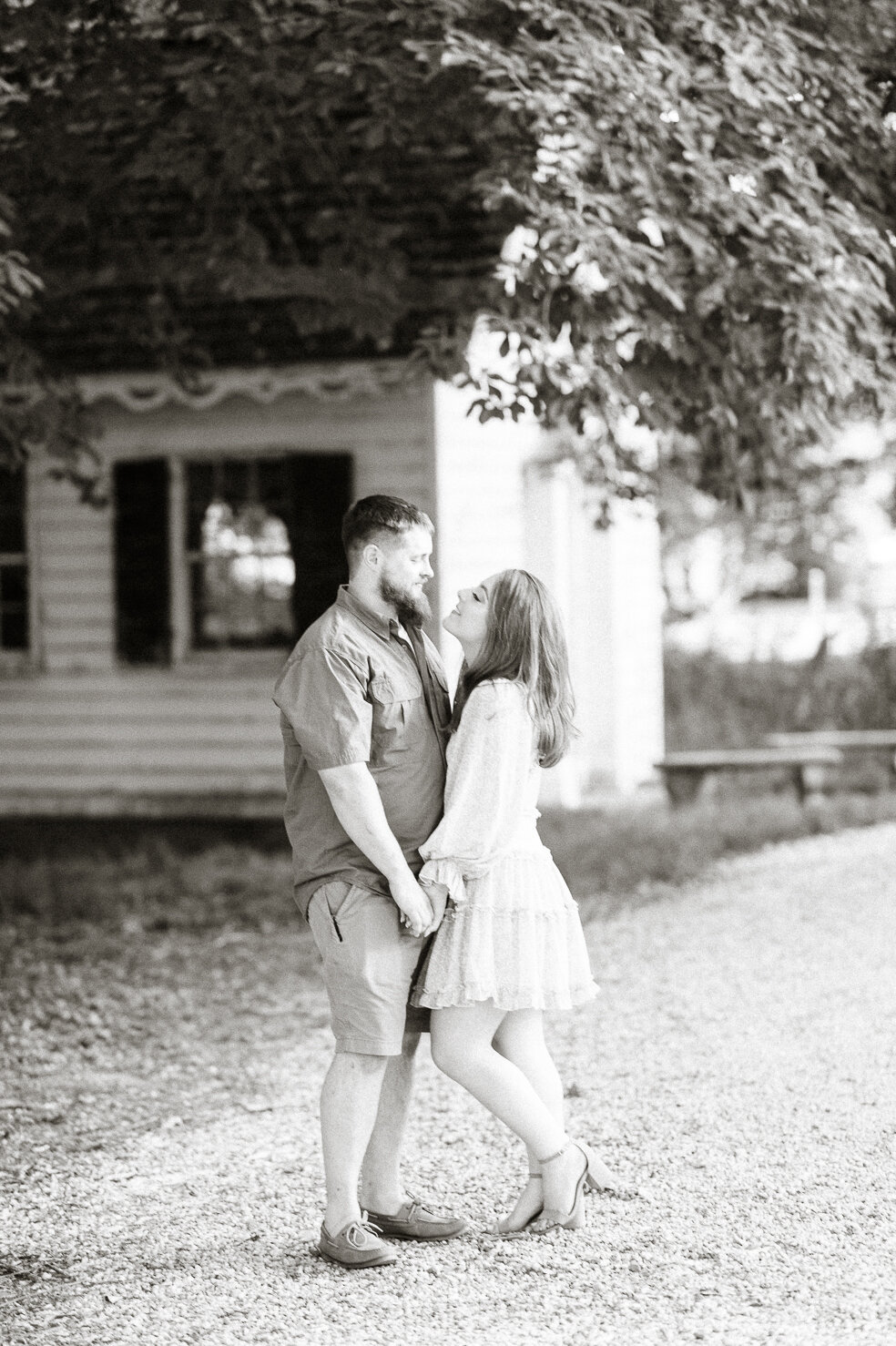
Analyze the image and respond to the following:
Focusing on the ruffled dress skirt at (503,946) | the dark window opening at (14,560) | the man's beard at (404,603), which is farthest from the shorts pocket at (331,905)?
the dark window opening at (14,560)

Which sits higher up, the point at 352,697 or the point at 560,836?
the point at 352,697

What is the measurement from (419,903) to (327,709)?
1.81 ft

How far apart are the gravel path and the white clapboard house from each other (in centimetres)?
377

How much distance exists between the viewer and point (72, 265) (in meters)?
11.1

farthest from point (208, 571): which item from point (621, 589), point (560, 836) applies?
point (621, 589)

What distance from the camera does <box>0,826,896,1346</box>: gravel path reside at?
169 inches

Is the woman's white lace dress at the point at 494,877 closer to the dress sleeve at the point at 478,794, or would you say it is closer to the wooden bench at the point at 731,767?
the dress sleeve at the point at 478,794

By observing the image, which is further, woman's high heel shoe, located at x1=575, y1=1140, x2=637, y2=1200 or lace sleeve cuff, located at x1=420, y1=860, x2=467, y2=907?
woman's high heel shoe, located at x1=575, y1=1140, x2=637, y2=1200

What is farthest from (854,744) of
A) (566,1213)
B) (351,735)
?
(351,735)

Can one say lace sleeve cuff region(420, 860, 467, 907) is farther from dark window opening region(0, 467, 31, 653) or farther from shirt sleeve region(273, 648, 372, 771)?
dark window opening region(0, 467, 31, 653)

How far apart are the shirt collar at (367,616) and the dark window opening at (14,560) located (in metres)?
9.45

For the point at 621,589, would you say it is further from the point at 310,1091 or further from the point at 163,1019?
the point at 310,1091

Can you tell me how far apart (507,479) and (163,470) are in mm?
2570

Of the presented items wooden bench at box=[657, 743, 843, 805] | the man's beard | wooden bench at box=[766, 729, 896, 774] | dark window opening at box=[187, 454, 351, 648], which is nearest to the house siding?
dark window opening at box=[187, 454, 351, 648]
